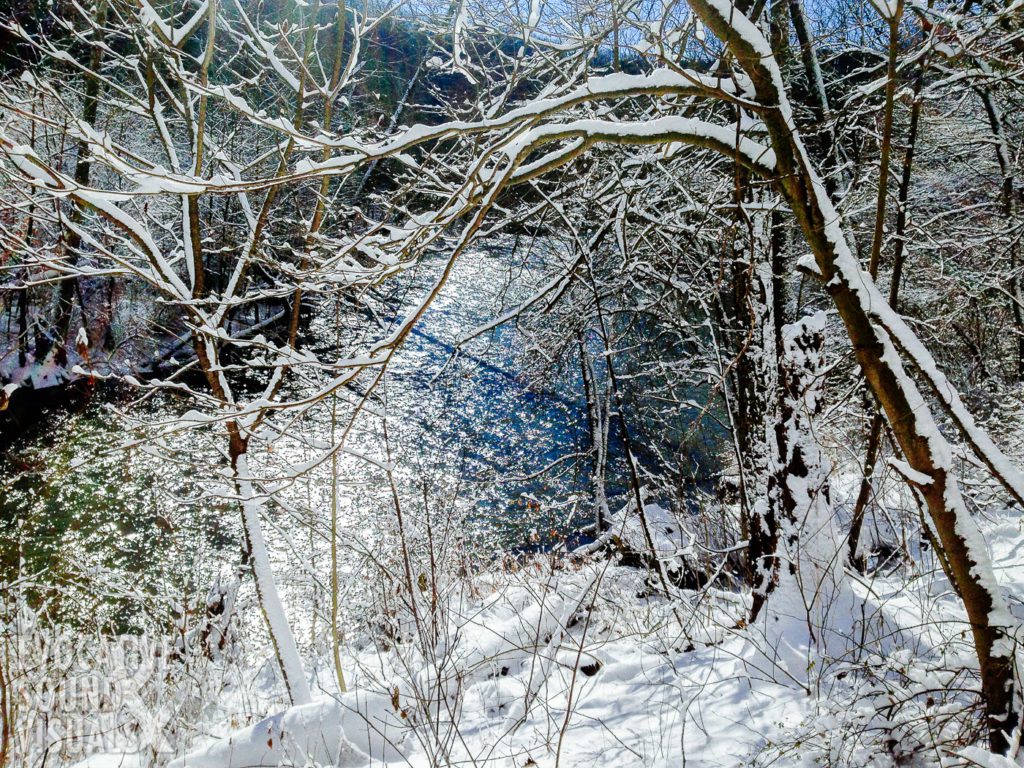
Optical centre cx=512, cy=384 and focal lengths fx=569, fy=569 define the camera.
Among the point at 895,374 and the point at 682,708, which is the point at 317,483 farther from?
the point at 895,374

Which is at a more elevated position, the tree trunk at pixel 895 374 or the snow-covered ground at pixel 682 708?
the tree trunk at pixel 895 374

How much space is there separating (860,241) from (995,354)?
5.44 m

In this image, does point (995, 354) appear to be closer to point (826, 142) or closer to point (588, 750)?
point (826, 142)

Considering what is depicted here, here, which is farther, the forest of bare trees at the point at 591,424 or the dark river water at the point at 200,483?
the dark river water at the point at 200,483

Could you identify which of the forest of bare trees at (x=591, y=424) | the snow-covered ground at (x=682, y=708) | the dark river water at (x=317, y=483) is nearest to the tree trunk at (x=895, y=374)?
the forest of bare trees at (x=591, y=424)

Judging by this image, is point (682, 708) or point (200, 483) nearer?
point (682, 708)

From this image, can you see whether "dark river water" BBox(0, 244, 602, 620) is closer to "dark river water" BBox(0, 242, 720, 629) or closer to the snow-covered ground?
"dark river water" BBox(0, 242, 720, 629)

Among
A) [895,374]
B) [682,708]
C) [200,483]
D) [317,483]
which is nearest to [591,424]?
[317,483]

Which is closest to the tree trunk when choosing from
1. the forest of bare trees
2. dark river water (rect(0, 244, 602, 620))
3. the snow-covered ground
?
the forest of bare trees

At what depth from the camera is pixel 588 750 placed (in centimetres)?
229

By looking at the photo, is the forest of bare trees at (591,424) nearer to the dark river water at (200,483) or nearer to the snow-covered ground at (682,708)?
the snow-covered ground at (682,708)

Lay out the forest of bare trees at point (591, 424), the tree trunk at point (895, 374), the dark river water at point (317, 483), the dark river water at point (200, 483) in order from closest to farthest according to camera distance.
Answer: the tree trunk at point (895, 374), the forest of bare trees at point (591, 424), the dark river water at point (317, 483), the dark river water at point (200, 483)

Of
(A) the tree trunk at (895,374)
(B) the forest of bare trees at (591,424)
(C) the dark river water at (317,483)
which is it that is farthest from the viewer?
(C) the dark river water at (317,483)

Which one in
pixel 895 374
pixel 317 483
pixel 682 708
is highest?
pixel 895 374
